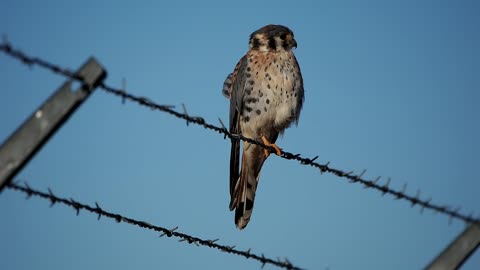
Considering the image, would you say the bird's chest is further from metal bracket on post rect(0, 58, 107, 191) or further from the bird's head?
metal bracket on post rect(0, 58, 107, 191)

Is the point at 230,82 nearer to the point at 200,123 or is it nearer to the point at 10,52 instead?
the point at 200,123

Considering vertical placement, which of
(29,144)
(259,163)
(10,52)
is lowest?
(29,144)

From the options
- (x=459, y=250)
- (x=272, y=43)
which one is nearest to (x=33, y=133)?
(x=459, y=250)

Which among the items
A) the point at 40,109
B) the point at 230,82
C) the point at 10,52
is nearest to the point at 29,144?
the point at 40,109

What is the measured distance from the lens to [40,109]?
5.68 ft

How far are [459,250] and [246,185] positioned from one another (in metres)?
3.42

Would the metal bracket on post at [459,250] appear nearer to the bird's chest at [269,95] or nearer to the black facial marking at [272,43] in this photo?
the bird's chest at [269,95]

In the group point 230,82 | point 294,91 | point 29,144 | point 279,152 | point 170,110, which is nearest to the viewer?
point 29,144

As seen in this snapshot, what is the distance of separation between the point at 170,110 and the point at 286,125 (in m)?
3.73

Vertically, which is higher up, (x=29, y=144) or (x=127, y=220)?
Result: (x=127, y=220)

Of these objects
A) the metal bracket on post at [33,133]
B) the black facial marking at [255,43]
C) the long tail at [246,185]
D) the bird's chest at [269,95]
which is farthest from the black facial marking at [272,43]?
the metal bracket on post at [33,133]

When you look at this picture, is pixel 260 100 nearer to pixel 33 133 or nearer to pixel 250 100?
pixel 250 100

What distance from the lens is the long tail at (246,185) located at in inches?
218

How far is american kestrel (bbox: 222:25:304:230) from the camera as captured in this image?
19.6ft
